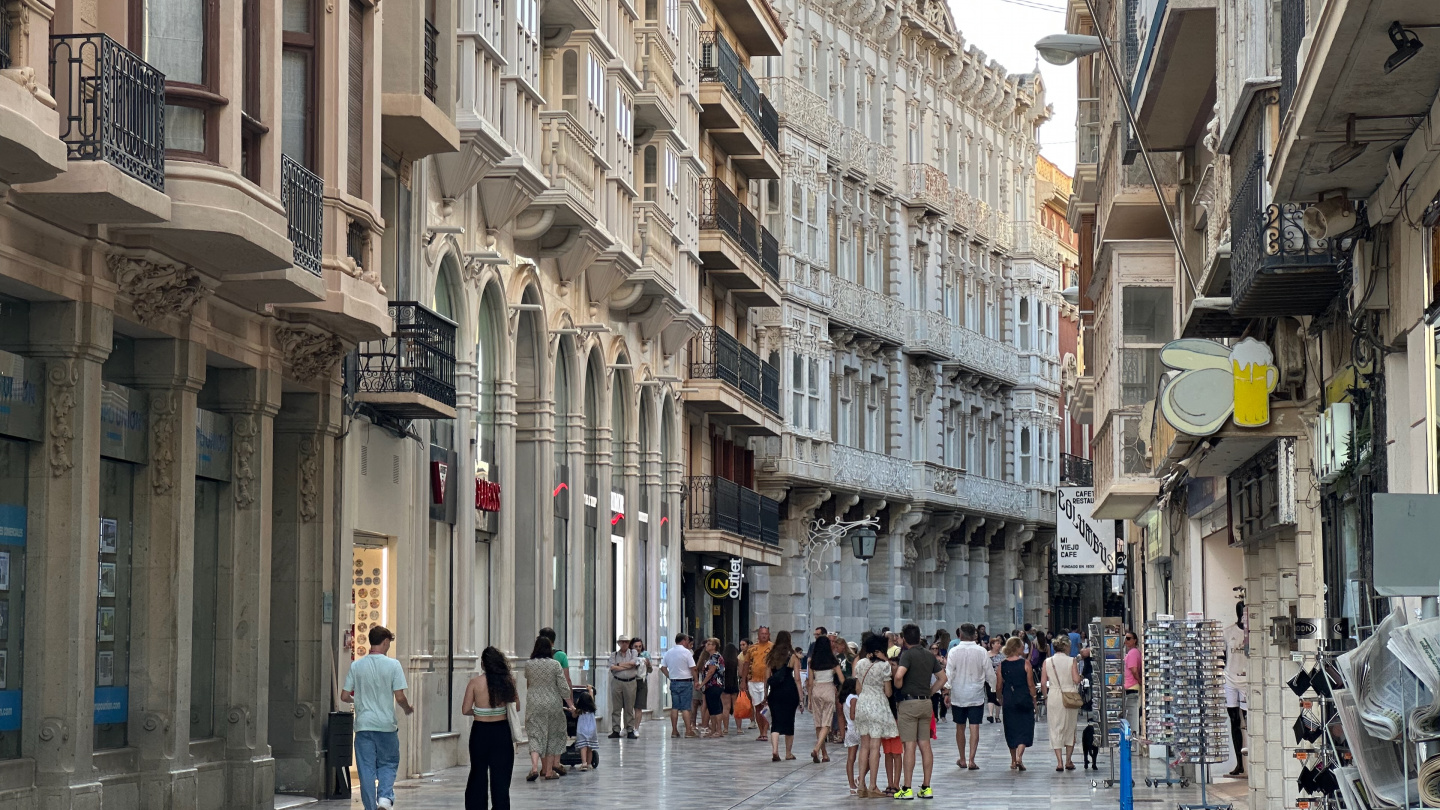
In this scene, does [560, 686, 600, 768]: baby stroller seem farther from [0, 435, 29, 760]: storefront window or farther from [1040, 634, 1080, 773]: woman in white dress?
[0, 435, 29, 760]: storefront window

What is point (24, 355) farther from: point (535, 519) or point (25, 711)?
point (535, 519)

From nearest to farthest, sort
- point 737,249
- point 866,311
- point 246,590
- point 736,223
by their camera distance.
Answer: point 246,590
point 737,249
point 736,223
point 866,311

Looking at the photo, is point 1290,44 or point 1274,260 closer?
point 1290,44

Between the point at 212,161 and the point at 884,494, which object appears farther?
the point at 884,494

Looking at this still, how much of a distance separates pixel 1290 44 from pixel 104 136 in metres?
8.09

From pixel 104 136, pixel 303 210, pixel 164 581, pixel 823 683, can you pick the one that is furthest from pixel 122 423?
pixel 823 683

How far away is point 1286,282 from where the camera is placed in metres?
16.1

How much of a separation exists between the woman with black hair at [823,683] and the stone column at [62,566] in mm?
13564

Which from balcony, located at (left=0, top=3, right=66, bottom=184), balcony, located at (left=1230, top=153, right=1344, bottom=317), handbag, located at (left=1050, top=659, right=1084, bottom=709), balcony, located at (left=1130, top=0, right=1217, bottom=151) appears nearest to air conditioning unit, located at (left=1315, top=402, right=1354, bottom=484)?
balcony, located at (left=1230, top=153, right=1344, bottom=317)

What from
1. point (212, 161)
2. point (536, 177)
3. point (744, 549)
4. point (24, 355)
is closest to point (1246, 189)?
point (212, 161)

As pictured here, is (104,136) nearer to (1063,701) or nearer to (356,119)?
(356,119)

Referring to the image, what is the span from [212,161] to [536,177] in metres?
11.8

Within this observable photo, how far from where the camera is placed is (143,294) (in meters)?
18.1

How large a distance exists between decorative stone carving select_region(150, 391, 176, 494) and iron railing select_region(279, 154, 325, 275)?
5.42ft
